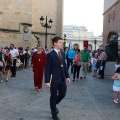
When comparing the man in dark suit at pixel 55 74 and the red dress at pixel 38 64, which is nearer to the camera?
the man in dark suit at pixel 55 74

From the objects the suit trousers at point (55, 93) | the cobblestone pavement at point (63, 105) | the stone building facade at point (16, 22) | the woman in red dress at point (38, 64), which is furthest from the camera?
the stone building facade at point (16, 22)

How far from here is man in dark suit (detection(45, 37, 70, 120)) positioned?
616 centimetres

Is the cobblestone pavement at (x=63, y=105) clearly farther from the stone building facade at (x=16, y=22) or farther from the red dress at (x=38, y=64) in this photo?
the stone building facade at (x=16, y=22)

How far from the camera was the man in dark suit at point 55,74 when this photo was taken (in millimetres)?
6160

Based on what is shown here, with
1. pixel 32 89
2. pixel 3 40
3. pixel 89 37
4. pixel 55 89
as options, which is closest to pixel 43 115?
pixel 55 89

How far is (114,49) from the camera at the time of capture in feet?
52.1

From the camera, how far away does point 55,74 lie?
6.20 metres

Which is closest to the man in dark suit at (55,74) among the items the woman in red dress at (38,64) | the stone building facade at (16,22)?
the woman in red dress at (38,64)

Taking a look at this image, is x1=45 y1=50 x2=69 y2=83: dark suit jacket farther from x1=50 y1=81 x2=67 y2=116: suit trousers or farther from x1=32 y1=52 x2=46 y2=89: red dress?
x1=32 y1=52 x2=46 y2=89: red dress

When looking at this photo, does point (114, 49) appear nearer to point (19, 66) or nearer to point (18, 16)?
point (19, 66)

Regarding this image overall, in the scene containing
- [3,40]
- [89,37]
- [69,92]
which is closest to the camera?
[69,92]

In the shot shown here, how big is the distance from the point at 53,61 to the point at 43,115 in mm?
1284

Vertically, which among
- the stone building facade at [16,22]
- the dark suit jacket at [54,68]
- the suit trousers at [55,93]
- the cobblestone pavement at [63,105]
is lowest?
the cobblestone pavement at [63,105]

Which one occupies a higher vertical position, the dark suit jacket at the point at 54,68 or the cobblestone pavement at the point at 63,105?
the dark suit jacket at the point at 54,68
